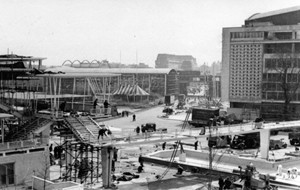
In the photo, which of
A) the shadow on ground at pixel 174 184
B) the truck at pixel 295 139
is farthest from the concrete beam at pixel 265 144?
the truck at pixel 295 139

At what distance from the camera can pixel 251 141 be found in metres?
53.2

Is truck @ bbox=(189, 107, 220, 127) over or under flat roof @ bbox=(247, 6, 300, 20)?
under

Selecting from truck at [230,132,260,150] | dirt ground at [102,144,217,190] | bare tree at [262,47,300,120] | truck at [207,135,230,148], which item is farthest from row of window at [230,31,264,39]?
dirt ground at [102,144,217,190]

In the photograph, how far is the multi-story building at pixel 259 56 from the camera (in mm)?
77250

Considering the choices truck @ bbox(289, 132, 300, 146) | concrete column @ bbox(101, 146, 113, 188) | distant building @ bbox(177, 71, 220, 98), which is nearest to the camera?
concrete column @ bbox(101, 146, 113, 188)

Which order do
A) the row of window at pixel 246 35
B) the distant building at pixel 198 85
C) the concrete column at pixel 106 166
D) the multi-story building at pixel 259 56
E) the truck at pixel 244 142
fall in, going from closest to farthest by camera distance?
the concrete column at pixel 106 166, the truck at pixel 244 142, the multi-story building at pixel 259 56, the row of window at pixel 246 35, the distant building at pixel 198 85

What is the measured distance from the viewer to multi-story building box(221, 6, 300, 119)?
77.2 meters

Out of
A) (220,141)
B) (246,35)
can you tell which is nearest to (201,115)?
(220,141)

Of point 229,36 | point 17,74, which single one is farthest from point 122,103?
point 17,74

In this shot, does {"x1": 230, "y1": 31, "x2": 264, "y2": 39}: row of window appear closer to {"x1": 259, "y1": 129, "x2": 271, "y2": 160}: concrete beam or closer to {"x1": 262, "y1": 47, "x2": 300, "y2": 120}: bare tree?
{"x1": 262, "y1": 47, "x2": 300, "y2": 120}: bare tree

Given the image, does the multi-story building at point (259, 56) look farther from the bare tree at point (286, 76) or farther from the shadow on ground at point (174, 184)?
the shadow on ground at point (174, 184)

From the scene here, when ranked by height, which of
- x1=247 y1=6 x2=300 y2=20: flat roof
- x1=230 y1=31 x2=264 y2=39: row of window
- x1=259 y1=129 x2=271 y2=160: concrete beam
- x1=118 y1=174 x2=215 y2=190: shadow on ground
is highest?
x1=247 y1=6 x2=300 y2=20: flat roof

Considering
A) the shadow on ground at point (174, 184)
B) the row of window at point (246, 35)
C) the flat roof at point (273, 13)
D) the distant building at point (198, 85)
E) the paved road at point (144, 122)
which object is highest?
the flat roof at point (273, 13)

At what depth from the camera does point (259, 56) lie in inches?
3118
